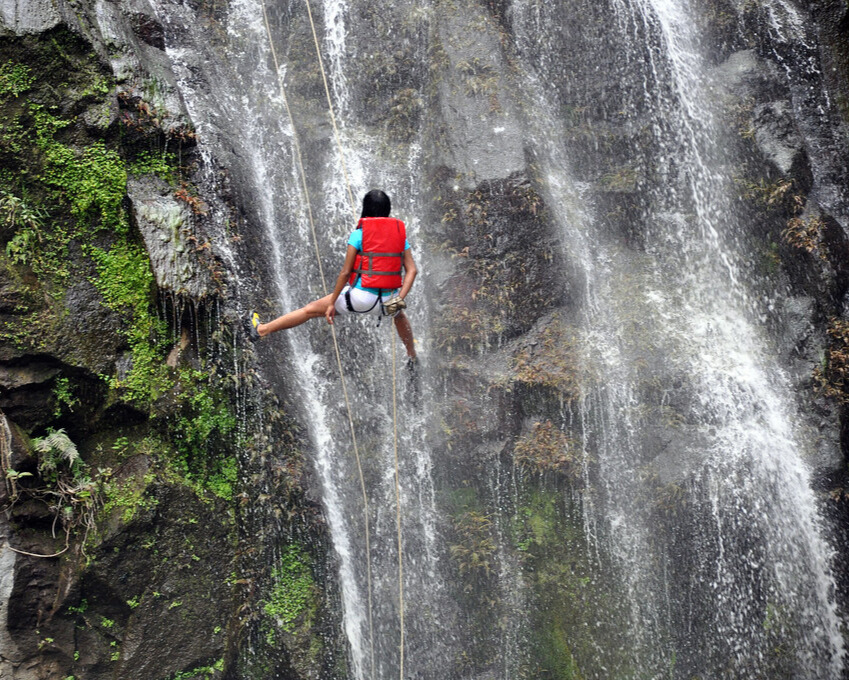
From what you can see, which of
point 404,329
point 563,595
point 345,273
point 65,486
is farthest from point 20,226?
point 563,595

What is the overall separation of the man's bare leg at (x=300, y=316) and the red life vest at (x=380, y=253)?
437 millimetres

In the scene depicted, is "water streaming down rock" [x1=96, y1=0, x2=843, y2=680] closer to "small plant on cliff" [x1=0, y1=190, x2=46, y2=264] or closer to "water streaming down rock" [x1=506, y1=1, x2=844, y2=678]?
"water streaming down rock" [x1=506, y1=1, x2=844, y2=678]

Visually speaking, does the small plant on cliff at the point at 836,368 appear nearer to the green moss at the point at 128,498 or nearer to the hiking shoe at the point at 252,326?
the hiking shoe at the point at 252,326

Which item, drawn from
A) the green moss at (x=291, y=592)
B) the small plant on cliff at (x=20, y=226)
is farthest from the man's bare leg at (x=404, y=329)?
the small plant on cliff at (x=20, y=226)

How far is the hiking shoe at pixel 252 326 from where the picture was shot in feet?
21.5

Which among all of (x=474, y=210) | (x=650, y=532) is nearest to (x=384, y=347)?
(x=474, y=210)

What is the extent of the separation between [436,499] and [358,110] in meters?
5.67

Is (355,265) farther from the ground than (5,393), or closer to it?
farther from the ground

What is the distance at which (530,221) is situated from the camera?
8.80 metres

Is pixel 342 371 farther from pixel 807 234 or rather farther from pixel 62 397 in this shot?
pixel 807 234

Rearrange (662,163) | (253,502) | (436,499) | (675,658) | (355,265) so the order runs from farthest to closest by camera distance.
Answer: (662,163) → (436,499) → (675,658) → (253,502) → (355,265)

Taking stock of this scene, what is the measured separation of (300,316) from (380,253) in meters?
1.10

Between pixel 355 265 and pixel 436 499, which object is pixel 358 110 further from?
pixel 436 499

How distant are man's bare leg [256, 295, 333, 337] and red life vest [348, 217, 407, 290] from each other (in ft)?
1.43
